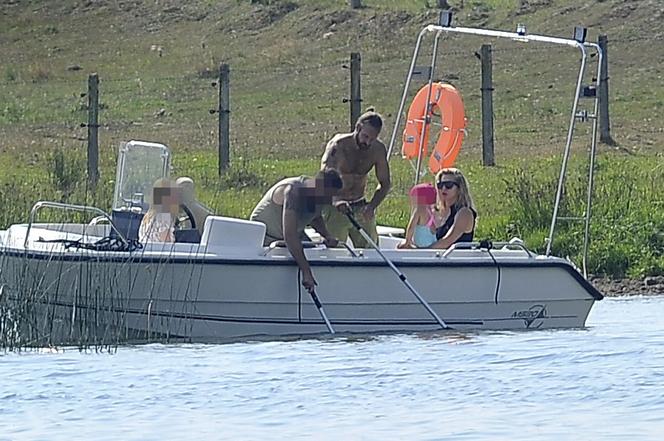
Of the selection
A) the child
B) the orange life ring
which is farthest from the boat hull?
the orange life ring

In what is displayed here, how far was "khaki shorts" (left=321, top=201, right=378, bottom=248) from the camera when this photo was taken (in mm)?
14750

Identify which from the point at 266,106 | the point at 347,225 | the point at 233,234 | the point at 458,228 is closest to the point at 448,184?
the point at 458,228

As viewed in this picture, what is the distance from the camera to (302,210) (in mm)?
14180

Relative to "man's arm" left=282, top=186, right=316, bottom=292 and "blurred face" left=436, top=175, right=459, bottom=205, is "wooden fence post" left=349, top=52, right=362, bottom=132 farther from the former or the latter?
"man's arm" left=282, top=186, right=316, bottom=292

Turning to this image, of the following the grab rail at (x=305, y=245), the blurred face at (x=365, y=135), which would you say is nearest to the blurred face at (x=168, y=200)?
the grab rail at (x=305, y=245)

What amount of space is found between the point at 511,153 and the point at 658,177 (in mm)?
5990

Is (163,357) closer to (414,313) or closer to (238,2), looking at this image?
(414,313)

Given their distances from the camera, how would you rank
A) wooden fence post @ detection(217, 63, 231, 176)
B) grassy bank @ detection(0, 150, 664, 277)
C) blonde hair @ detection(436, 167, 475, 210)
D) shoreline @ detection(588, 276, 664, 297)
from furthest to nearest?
wooden fence post @ detection(217, 63, 231, 176), grassy bank @ detection(0, 150, 664, 277), shoreline @ detection(588, 276, 664, 297), blonde hair @ detection(436, 167, 475, 210)

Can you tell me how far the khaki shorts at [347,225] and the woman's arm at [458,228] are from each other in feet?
1.70

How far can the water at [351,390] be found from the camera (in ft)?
35.7

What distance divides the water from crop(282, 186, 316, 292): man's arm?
48 centimetres

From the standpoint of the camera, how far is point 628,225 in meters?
19.6

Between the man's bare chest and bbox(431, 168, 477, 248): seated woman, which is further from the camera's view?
the man's bare chest

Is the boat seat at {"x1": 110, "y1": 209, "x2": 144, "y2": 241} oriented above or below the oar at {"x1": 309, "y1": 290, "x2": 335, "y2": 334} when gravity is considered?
above
